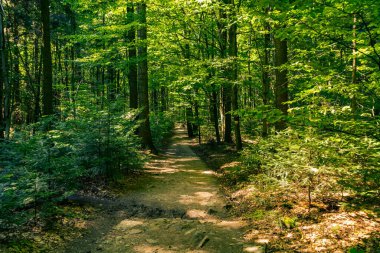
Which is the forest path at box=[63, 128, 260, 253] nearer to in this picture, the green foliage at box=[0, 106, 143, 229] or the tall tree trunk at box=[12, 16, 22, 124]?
the green foliage at box=[0, 106, 143, 229]

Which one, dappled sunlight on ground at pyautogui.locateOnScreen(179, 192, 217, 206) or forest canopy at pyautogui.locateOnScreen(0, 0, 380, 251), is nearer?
forest canopy at pyautogui.locateOnScreen(0, 0, 380, 251)

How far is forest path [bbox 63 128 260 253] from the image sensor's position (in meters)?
5.69

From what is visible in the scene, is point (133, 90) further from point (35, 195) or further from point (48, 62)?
point (35, 195)

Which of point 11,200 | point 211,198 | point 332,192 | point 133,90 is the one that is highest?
point 133,90

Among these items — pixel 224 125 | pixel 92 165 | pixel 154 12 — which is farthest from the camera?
pixel 224 125

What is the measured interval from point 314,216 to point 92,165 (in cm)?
768

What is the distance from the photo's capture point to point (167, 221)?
271 inches

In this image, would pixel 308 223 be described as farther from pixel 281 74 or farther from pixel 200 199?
pixel 281 74

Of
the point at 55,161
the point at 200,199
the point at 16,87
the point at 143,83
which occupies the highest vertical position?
the point at 16,87

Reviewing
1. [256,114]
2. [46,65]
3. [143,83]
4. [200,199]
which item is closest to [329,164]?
[256,114]

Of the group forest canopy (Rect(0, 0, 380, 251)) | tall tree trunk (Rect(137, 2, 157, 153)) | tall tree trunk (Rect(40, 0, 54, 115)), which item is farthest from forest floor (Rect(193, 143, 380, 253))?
tall tree trunk (Rect(40, 0, 54, 115))

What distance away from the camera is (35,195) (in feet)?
19.6

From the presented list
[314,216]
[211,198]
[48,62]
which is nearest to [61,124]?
[48,62]

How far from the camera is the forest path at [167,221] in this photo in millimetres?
5688
